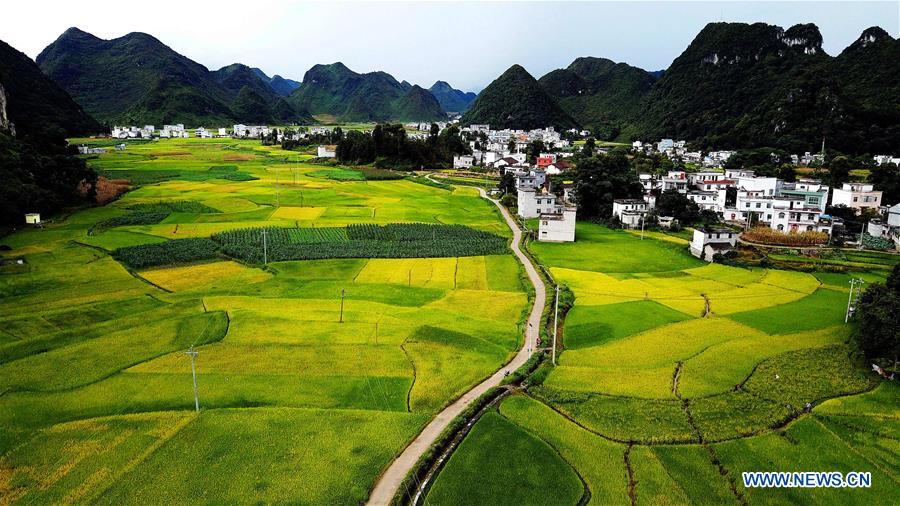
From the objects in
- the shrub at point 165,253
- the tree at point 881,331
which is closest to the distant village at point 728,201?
the tree at point 881,331

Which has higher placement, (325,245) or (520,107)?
(520,107)

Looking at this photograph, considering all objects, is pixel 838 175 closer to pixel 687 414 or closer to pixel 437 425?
pixel 687 414

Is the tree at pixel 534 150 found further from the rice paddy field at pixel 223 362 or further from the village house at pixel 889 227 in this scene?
the rice paddy field at pixel 223 362

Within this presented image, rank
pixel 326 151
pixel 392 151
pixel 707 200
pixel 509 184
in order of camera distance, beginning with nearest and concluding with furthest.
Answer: pixel 707 200 → pixel 509 184 → pixel 392 151 → pixel 326 151

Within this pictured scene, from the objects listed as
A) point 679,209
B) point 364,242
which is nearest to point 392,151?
point 679,209

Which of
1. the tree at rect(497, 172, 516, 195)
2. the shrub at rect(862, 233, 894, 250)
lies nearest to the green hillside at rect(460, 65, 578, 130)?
the tree at rect(497, 172, 516, 195)

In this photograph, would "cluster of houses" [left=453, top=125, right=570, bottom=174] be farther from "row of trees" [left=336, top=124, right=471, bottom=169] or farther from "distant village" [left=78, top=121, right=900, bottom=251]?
"row of trees" [left=336, top=124, right=471, bottom=169]
